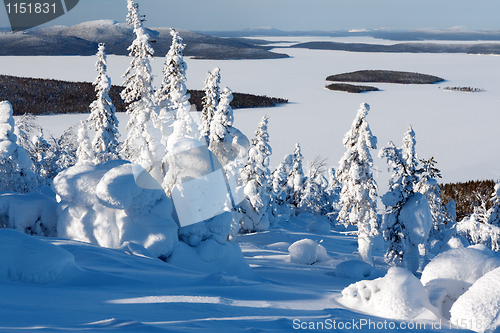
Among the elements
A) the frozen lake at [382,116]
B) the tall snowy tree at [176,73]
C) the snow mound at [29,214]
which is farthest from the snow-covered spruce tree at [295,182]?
the snow mound at [29,214]

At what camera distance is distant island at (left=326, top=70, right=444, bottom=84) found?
11138 cm

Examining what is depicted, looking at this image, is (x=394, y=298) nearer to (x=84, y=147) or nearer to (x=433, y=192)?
(x=433, y=192)

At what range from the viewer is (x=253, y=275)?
411 inches

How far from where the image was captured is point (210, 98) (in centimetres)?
1873

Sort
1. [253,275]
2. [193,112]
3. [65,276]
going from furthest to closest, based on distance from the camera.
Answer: [193,112]
[253,275]
[65,276]

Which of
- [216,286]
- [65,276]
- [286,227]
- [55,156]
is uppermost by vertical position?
[65,276]

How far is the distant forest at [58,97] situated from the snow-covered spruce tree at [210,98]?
55882 mm

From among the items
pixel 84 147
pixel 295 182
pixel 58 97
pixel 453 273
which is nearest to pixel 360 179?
pixel 453 273

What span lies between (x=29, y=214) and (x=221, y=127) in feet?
30.2

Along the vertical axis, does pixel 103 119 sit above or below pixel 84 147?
above

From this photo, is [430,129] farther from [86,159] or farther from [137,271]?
[137,271]

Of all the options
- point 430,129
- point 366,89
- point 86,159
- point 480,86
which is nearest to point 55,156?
point 86,159

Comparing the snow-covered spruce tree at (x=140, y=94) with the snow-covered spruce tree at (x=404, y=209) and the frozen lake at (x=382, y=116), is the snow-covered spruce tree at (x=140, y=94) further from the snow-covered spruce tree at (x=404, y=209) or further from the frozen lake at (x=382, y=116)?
the snow-covered spruce tree at (x=404, y=209)

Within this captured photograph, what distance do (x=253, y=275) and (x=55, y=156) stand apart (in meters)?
25.1
